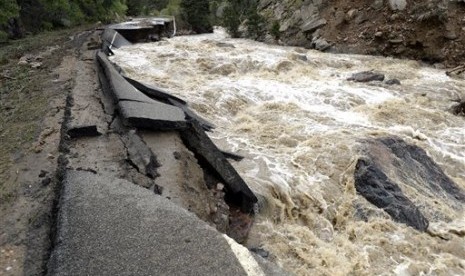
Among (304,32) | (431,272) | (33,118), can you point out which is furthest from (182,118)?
(304,32)

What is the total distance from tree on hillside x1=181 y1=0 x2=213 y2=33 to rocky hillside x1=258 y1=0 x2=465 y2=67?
8.49 metres

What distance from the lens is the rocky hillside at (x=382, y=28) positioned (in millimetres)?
13867

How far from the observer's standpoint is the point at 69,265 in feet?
9.84

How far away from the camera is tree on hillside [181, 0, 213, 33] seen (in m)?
26.4

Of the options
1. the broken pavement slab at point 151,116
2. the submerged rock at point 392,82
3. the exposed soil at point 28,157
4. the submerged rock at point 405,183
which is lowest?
the submerged rock at point 405,183

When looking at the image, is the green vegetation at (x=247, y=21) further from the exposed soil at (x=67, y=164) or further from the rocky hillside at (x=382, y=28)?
the exposed soil at (x=67, y=164)

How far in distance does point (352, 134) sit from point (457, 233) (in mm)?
2645

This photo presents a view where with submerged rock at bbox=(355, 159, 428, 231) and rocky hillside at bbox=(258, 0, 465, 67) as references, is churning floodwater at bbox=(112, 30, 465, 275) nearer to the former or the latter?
submerged rock at bbox=(355, 159, 428, 231)

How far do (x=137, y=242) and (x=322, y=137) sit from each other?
191 inches

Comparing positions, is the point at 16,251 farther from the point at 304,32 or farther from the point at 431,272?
the point at 304,32

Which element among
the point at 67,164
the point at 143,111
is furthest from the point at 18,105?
the point at 67,164

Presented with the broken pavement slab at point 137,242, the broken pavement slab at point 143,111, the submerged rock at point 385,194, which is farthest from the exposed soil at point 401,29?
the broken pavement slab at point 137,242

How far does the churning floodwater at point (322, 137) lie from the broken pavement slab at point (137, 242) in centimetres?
131

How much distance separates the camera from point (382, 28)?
1536 cm
